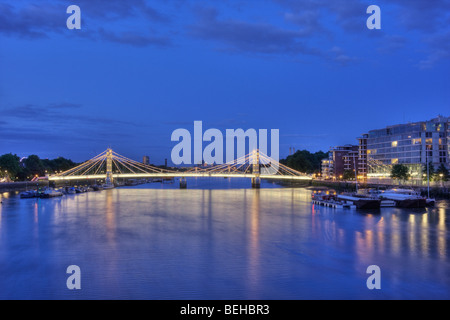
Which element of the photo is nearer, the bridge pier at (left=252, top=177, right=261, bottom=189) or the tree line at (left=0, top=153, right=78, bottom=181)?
the tree line at (left=0, top=153, right=78, bottom=181)

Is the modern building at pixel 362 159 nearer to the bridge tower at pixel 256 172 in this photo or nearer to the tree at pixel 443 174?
the bridge tower at pixel 256 172

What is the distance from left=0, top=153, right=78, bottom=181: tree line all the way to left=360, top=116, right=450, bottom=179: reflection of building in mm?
47811

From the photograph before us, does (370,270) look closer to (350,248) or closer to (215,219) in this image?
(350,248)

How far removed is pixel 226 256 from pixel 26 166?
60.0m

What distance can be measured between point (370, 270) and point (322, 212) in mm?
14457

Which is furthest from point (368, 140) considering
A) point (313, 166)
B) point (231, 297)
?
point (231, 297)

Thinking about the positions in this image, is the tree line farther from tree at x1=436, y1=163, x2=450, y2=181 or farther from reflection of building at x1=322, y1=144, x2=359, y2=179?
tree at x1=436, y1=163, x2=450, y2=181

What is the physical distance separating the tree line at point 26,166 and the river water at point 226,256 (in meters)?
33.7

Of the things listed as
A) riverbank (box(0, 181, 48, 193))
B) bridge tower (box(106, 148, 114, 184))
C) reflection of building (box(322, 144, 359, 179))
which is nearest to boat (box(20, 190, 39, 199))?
riverbank (box(0, 181, 48, 193))

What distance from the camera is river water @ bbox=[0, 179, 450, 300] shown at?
29.9 feet

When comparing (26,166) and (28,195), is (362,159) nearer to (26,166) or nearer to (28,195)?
(28,195)
